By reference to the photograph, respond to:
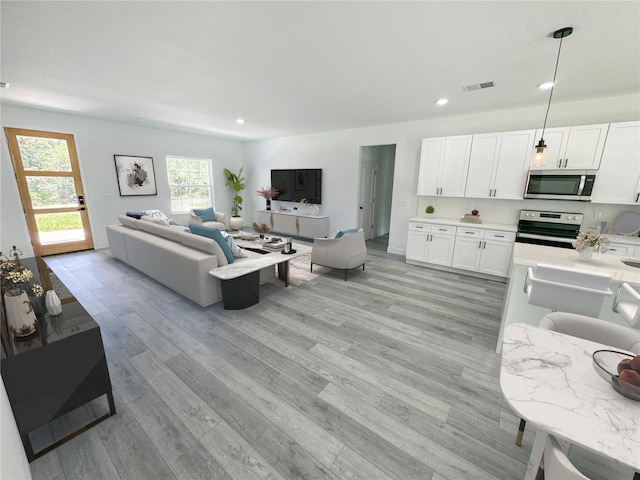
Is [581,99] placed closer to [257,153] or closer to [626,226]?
[626,226]

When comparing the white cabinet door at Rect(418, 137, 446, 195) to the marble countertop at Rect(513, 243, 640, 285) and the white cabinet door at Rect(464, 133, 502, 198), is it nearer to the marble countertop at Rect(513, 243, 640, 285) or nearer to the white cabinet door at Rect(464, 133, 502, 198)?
the white cabinet door at Rect(464, 133, 502, 198)

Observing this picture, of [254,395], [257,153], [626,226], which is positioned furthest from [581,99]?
[257,153]

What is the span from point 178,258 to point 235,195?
5.35 m

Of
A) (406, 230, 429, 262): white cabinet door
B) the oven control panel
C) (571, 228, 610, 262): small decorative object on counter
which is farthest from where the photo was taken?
(406, 230, 429, 262): white cabinet door

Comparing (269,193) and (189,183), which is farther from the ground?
(189,183)

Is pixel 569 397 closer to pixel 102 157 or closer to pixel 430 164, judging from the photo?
pixel 430 164

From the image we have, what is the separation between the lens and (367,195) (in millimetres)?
6336

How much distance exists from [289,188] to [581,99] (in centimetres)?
573

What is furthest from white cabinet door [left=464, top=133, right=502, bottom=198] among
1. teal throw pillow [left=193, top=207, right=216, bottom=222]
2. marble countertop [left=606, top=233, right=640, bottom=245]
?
teal throw pillow [left=193, top=207, right=216, bottom=222]

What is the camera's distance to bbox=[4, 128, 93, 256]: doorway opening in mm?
4492

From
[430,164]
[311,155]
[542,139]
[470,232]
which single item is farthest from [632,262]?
[311,155]

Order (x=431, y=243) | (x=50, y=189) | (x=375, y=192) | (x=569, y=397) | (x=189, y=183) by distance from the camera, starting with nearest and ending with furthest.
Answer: (x=569, y=397), (x=431, y=243), (x=50, y=189), (x=375, y=192), (x=189, y=183)

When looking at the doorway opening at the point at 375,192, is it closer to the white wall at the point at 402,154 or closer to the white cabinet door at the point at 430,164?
the white wall at the point at 402,154

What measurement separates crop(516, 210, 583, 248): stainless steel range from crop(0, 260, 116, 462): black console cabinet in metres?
5.06
